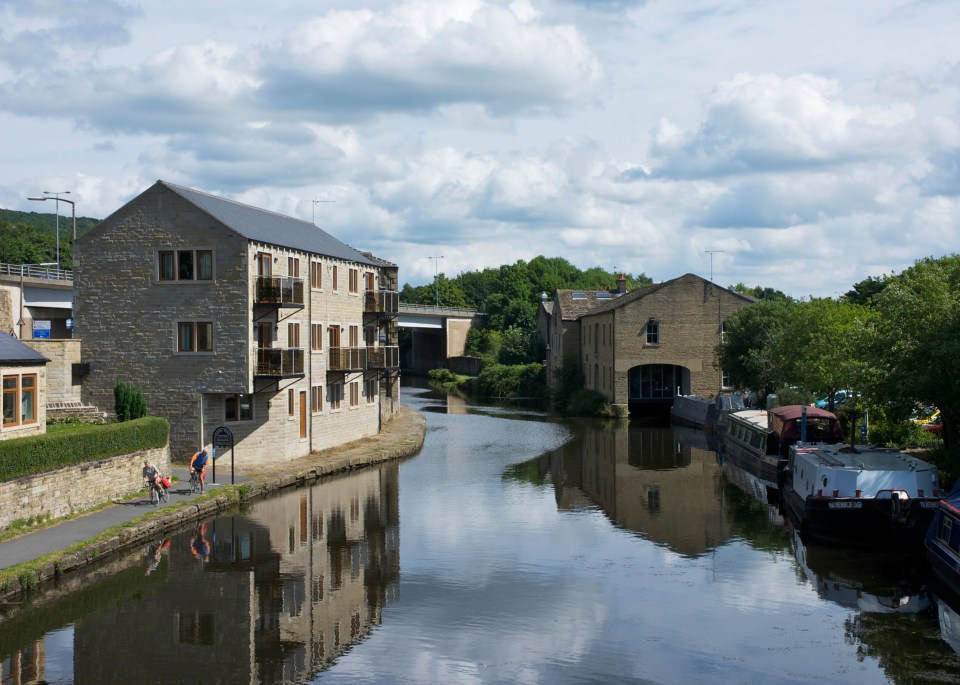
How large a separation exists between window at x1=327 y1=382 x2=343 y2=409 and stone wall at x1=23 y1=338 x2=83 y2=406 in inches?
334

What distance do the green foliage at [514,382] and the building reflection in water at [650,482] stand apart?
892 inches

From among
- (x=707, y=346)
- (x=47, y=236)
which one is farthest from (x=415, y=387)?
(x=47, y=236)

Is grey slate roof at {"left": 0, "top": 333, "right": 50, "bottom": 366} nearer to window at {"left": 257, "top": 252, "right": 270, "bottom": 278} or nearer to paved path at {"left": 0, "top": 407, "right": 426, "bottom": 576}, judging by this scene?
paved path at {"left": 0, "top": 407, "right": 426, "bottom": 576}

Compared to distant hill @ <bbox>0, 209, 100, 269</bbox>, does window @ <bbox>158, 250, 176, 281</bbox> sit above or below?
below

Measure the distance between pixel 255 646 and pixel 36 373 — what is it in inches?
403

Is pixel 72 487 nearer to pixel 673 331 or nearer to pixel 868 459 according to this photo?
pixel 868 459

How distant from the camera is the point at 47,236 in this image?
96.2 m

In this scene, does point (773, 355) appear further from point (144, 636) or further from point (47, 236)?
point (47, 236)

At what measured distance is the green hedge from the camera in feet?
63.4

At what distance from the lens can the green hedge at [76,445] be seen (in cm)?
1931

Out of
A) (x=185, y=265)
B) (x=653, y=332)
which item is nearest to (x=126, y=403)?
(x=185, y=265)

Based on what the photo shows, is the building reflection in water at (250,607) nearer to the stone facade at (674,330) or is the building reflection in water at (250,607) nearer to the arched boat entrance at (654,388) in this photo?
the stone facade at (674,330)

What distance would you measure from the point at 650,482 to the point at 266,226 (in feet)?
50.4

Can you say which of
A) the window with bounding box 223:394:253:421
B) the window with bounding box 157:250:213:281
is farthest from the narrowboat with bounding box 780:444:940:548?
the window with bounding box 157:250:213:281
